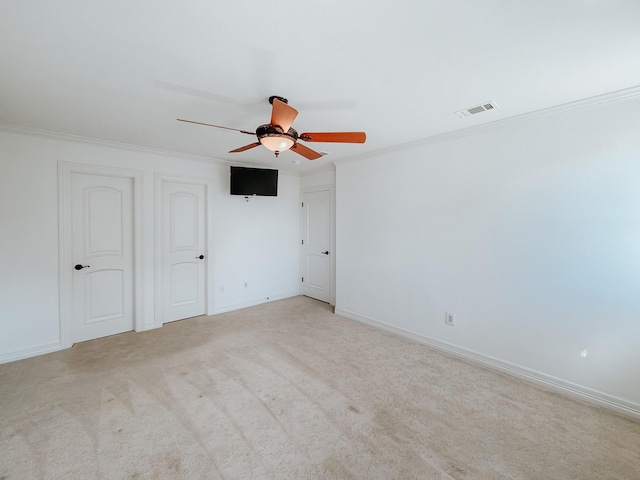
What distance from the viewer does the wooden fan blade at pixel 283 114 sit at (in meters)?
1.77

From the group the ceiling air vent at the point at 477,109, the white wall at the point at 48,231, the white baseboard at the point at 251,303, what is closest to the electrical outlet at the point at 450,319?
the ceiling air vent at the point at 477,109

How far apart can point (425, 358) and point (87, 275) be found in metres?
4.15

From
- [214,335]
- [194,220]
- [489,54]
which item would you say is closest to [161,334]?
[214,335]

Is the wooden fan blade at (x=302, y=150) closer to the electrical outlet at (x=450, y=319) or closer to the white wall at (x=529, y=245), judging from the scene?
the white wall at (x=529, y=245)

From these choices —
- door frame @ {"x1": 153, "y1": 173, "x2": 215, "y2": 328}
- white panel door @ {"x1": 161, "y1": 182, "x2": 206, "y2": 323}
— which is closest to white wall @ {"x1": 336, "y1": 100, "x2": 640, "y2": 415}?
door frame @ {"x1": 153, "y1": 173, "x2": 215, "y2": 328}

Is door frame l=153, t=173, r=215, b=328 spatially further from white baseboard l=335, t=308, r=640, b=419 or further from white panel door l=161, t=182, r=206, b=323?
white baseboard l=335, t=308, r=640, b=419

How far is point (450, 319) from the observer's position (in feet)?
10.3

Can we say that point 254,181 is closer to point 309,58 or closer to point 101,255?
point 101,255

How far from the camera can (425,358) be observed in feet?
9.97

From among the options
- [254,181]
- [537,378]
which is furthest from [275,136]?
[537,378]

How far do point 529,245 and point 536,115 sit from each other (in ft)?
3.83

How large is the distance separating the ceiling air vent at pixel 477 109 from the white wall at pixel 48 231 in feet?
11.1

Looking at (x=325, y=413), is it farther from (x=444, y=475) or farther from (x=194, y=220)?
(x=194, y=220)

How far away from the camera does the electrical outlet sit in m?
3.12
